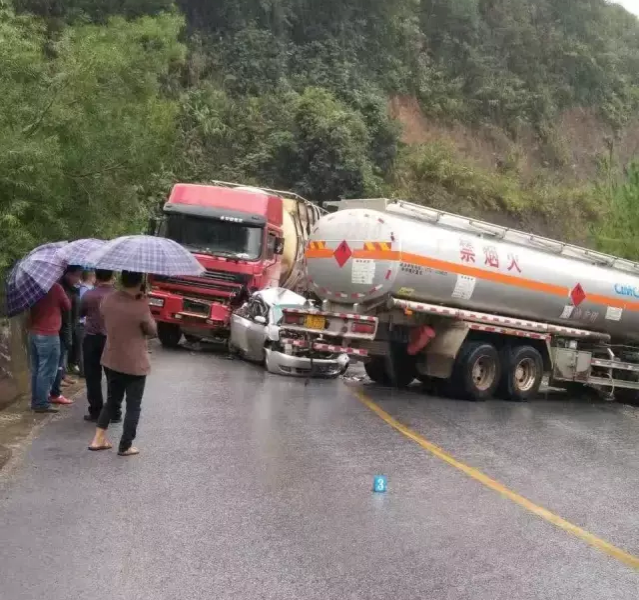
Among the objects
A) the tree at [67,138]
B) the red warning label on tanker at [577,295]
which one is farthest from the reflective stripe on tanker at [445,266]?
the tree at [67,138]

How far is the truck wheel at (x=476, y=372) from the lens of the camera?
14.7m

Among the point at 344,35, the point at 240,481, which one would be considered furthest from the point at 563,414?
the point at 344,35

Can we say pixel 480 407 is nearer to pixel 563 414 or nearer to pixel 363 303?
pixel 563 414

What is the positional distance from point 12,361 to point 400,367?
6.74 m

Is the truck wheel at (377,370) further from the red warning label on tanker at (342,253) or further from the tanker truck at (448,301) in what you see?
the red warning label on tanker at (342,253)

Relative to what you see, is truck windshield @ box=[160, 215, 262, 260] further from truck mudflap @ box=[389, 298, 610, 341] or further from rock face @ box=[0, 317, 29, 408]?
rock face @ box=[0, 317, 29, 408]

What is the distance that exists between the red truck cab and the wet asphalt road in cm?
754

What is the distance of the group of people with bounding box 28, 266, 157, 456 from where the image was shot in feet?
27.9

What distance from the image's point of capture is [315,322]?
46.7 feet

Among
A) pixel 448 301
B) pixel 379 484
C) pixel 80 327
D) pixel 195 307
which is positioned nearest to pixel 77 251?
pixel 80 327

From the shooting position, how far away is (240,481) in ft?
25.8

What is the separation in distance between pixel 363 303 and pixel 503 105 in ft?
118

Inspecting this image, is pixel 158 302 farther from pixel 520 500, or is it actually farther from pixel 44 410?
pixel 520 500

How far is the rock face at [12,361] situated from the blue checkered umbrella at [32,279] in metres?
1.33
